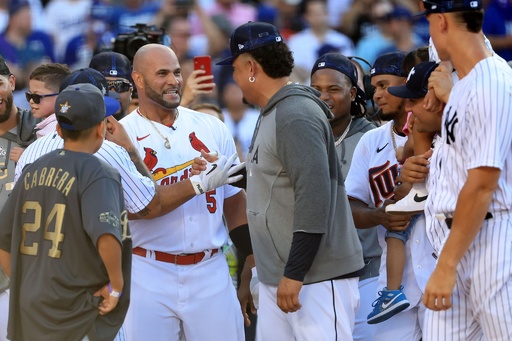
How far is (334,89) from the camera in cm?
636

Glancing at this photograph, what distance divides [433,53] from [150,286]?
218 cm

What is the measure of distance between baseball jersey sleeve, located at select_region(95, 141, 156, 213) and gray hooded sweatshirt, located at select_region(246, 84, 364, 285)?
583mm

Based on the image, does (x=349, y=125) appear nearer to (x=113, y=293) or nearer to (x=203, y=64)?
(x=203, y=64)

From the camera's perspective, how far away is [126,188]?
5309mm

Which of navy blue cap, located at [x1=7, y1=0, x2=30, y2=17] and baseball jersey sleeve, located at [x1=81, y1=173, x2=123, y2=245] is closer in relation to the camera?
baseball jersey sleeve, located at [x1=81, y1=173, x2=123, y2=245]

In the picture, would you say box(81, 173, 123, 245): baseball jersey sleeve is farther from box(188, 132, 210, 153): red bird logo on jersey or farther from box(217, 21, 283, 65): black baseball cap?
box(188, 132, 210, 153): red bird logo on jersey

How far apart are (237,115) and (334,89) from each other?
13.6ft

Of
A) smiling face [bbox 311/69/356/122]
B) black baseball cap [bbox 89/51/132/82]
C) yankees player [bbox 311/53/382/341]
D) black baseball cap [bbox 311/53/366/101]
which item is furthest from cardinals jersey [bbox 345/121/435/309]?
black baseball cap [bbox 89/51/132/82]

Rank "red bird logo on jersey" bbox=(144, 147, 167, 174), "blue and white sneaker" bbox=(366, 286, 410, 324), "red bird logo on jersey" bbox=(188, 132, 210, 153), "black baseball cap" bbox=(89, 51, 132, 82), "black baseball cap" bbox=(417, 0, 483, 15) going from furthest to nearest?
"black baseball cap" bbox=(89, 51, 132, 82) → "red bird logo on jersey" bbox=(188, 132, 210, 153) → "red bird logo on jersey" bbox=(144, 147, 167, 174) → "blue and white sneaker" bbox=(366, 286, 410, 324) → "black baseball cap" bbox=(417, 0, 483, 15)

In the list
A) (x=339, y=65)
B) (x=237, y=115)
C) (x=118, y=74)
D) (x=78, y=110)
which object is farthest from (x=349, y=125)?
(x=237, y=115)

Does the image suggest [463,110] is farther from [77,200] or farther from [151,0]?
[151,0]

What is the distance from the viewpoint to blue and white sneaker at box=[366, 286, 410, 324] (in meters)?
5.41

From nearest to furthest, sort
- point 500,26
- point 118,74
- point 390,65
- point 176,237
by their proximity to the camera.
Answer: point 176,237 → point 390,65 → point 118,74 → point 500,26

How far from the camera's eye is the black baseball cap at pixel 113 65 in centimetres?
680
